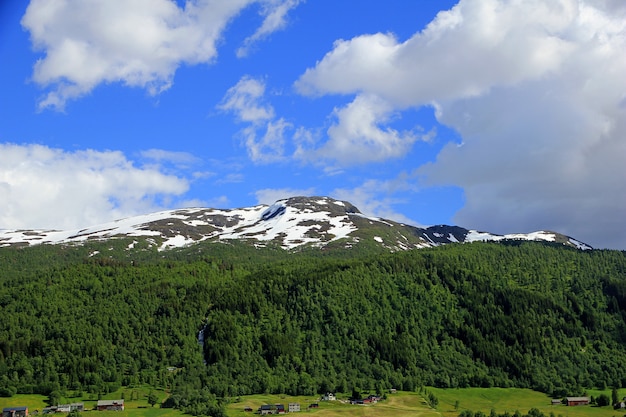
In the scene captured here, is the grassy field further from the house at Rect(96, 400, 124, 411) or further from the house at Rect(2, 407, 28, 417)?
the house at Rect(2, 407, 28, 417)

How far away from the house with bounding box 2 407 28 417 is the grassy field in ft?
13.8

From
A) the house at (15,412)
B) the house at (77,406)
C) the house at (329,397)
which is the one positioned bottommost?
the house at (15,412)

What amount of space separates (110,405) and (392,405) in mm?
70955

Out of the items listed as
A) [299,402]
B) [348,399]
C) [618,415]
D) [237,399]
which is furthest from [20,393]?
[618,415]

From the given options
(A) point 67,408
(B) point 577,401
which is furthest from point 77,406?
(B) point 577,401

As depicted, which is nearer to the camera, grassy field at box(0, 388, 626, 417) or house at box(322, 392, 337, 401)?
grassy field at box(0, 388, 626, 417)

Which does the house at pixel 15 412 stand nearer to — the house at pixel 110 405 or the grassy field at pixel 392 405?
the grassy field at pixel 392 405

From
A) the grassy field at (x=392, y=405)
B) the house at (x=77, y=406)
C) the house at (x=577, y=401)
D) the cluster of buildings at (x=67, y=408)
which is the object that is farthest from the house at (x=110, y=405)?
the house at (x=577, y=401)

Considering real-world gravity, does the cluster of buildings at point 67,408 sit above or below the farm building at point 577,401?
below

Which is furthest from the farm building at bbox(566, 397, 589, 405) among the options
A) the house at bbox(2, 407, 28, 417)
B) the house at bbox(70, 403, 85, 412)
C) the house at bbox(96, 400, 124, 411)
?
the house at bbox(2, 407, 28, 417)

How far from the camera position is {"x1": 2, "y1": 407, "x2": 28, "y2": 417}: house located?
497 feet

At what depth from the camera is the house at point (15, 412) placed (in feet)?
497

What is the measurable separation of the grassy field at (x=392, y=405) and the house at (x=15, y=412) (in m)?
4.19

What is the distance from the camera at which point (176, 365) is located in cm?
19988
